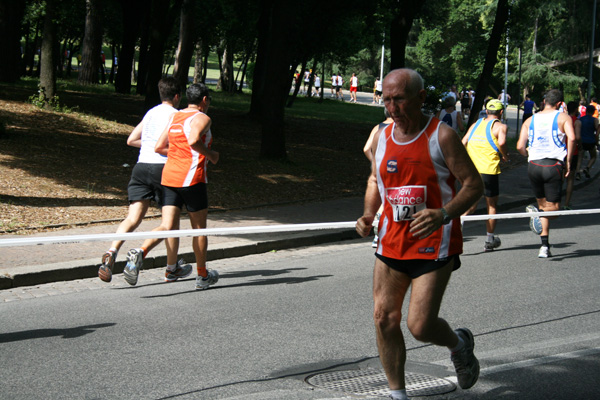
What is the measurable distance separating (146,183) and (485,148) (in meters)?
4.68

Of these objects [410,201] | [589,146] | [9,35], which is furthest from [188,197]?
[9,35]

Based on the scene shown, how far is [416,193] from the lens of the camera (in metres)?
4.45

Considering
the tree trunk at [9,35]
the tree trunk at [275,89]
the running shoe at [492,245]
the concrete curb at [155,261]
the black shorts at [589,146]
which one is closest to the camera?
the concrete curb at [155,261]

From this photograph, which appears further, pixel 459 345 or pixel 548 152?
pixel 548 152

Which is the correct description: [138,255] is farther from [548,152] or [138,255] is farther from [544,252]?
[548,152]

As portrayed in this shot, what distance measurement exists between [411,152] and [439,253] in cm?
57

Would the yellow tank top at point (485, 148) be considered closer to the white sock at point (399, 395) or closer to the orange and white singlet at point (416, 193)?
the orange and white singlet at point (416, 193)

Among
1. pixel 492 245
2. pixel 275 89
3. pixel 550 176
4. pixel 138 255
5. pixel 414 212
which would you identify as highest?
pixel 275 89

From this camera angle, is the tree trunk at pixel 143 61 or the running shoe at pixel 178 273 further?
the tree trunk at pixel 143 61

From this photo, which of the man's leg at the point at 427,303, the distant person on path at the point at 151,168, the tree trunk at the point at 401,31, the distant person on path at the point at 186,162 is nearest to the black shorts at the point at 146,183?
the distant person on path at the point at 151,168

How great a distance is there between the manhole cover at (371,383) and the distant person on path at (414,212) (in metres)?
0.48

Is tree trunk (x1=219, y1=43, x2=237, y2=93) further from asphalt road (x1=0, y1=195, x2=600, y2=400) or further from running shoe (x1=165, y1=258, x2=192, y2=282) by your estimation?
asphalt road (x1=0, y1=195, x2=600, y2=400)

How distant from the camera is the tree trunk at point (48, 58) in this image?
1852 centimetres

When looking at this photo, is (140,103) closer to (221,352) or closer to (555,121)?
(555,121)
